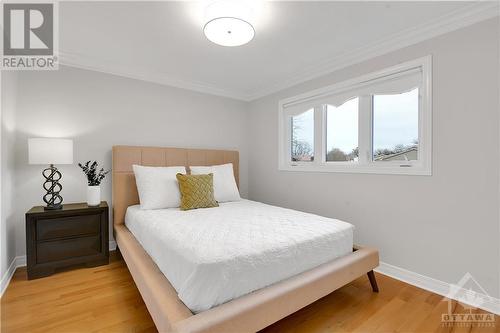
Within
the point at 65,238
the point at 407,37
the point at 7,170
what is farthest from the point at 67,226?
the point at 407,37

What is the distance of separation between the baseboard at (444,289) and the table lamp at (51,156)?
11.2ft

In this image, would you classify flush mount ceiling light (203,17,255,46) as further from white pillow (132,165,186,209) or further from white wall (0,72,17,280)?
white wall (0,72,17,280)

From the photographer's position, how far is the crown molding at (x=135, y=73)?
2762mm

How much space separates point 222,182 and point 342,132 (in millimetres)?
1644

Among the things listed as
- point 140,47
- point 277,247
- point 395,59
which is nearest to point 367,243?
point 277,247

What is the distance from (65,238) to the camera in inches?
96.6

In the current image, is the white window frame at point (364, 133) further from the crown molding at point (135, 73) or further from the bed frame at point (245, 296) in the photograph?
the crown molding at point (135, 73)

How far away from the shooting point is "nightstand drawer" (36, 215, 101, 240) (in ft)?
7.68

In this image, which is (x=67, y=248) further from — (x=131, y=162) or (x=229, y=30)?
(x=229, y=30)

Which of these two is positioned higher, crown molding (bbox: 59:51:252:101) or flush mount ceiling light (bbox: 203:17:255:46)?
crown molding (bbox: 59:51:252:101)

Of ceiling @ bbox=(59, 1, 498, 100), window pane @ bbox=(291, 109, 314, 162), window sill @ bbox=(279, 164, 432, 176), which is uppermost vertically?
ceiling @ bbox=(59, 1, 498, 100)

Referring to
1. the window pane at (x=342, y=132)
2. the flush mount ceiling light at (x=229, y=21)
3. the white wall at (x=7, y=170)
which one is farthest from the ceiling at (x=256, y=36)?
the white wall at (x=7, y=170)

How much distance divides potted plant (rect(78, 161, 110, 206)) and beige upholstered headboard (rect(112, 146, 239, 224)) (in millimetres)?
196

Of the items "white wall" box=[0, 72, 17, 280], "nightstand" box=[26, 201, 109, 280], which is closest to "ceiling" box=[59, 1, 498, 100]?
"white wall" box=[0, 72, 17, 280]
